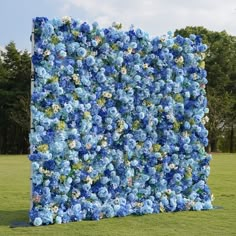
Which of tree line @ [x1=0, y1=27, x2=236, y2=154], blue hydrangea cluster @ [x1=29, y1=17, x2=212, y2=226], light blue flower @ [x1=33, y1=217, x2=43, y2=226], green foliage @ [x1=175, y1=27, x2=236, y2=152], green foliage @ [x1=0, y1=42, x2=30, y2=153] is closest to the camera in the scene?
light blue flower @ [x1=33, y1=217, x2=43, y2=226]

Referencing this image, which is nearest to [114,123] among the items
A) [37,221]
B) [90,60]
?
[90,60]

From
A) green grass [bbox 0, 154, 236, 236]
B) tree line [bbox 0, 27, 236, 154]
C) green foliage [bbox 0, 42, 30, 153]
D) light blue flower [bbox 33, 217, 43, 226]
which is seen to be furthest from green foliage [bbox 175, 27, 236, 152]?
Result: light blue flower [bbox 33, 217, 43, 226]

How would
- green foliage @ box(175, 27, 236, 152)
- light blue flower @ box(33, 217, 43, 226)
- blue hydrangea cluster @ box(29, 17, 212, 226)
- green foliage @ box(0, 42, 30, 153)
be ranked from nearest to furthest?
1. light blue flower @ box(33, 217, 43, 226)
2. blue hydrangea cluster @ box(29, 17, 212, 226)
3. green foliage @ box(0, 42, 30, 153)
4. green foliage @ box(175, 27, 236, 152)

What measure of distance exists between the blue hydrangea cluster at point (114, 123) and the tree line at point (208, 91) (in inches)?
1030

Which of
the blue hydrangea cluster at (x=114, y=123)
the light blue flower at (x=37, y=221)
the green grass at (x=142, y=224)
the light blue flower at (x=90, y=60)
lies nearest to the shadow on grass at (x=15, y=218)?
the green grass at (x=142, y=224)

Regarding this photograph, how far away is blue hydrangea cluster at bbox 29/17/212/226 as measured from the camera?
7055mm

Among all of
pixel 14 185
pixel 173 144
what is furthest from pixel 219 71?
pixel 173 144

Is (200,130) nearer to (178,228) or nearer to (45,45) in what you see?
(178,228)

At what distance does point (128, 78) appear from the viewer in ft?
25.5

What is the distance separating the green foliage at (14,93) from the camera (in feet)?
112

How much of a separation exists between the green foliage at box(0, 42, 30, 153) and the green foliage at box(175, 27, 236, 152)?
449 inches

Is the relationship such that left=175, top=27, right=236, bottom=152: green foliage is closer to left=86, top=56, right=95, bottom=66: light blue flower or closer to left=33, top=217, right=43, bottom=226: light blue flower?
left=86, top=56, right=95, bottom=66: light blue flower

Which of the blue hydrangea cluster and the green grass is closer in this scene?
the green grass

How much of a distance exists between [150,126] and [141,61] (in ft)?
3.32
